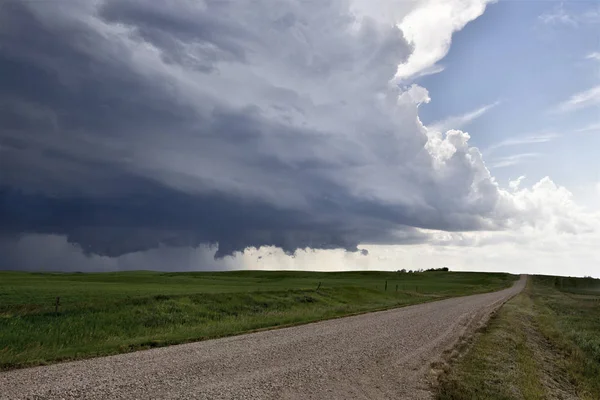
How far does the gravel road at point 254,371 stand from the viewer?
13492 millimetres

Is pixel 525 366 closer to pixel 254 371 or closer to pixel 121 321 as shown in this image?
pixel 254 371

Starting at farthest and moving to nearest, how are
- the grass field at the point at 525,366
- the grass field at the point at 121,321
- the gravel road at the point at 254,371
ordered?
the grass field at the point at 121,321, the grass field at the point at 525,366, the gravel road at the point at 254,371

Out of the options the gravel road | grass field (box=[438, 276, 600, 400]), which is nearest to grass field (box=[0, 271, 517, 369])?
the gravel road

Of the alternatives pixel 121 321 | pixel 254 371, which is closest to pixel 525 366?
pixel 254 371

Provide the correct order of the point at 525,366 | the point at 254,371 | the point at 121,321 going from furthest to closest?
1. the point at 121,321
2. the point at 525,366
3. the point at 254,371

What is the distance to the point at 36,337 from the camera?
24.3m

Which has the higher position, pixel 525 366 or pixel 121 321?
pixel 121 321

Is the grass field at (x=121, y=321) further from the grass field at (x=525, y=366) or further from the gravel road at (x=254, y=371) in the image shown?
the grass field at (x=525, y=366)

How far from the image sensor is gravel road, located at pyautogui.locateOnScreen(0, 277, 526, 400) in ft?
44.3

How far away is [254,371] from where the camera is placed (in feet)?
53.8

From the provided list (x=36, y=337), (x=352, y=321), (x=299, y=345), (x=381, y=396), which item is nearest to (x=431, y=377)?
(x=381, y=396)

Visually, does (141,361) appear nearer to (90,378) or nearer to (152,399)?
(90,378)

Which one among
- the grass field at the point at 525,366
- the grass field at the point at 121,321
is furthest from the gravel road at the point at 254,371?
the grass field at the point at 121,321

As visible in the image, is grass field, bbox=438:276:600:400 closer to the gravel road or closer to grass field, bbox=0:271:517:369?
the gravel road
